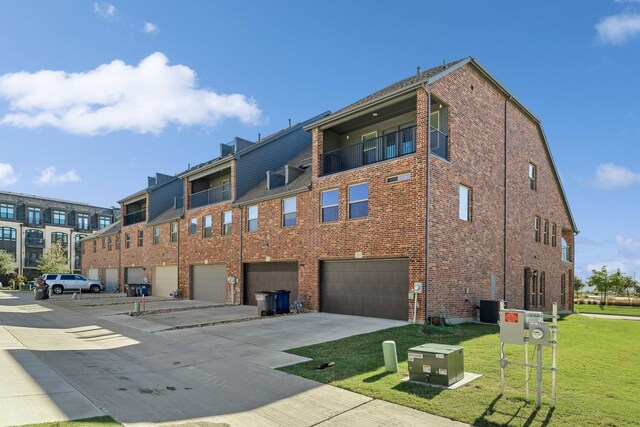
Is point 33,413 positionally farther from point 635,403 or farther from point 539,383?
point 635,403

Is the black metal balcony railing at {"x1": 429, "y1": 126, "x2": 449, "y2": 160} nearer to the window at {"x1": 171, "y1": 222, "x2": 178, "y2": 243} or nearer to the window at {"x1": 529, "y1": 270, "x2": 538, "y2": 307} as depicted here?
the window at {"x1": 529, "y1": 270, "x2": 538, "y2": 307}

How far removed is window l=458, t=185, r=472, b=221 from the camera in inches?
643

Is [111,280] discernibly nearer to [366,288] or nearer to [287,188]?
[287,188]

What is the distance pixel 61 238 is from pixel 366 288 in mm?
63678

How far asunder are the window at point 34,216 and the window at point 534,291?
2645 inches

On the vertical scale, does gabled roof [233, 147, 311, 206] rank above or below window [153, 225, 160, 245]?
above

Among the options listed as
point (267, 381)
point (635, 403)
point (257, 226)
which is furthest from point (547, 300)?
point (267, 381)

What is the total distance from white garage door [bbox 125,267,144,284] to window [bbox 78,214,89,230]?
3737 cm

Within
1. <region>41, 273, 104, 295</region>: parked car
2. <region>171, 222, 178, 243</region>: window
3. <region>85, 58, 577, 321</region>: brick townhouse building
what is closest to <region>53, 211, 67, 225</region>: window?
<region>41, 273, 104, 295</region>: parked car

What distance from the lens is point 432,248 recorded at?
14375 millimetres

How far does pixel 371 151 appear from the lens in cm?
1808

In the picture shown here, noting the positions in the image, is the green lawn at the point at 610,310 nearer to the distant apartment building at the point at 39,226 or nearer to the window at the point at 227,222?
the window at the point at 227,222

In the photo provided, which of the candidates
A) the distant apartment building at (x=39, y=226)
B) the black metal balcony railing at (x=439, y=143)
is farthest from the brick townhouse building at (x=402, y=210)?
the distant apartment building at (x=39, y=226)

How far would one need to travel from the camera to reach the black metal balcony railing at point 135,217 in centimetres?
3556
